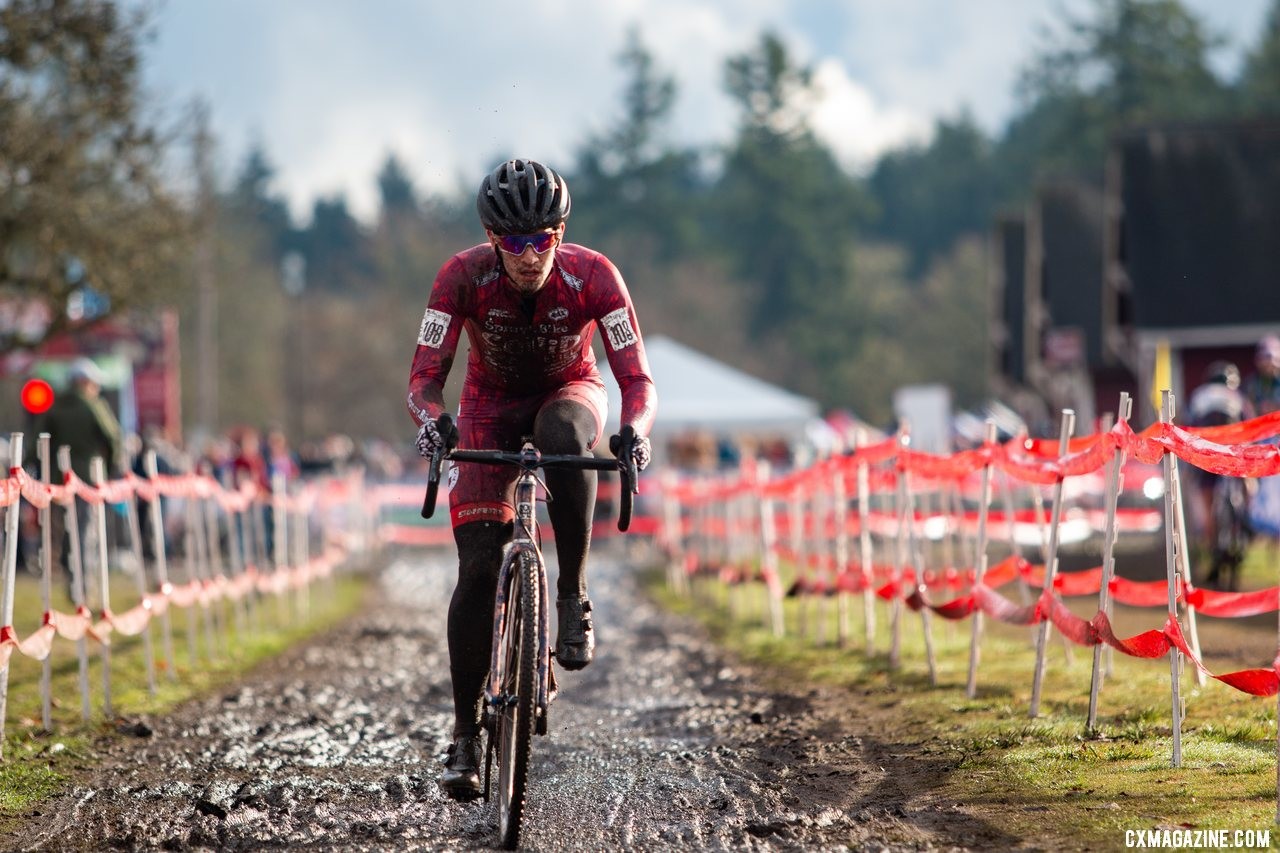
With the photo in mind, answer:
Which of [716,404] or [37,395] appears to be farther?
[716,404]

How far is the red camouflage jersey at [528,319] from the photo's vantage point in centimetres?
688

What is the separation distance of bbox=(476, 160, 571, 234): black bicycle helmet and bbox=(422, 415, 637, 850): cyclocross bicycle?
31.5 inches

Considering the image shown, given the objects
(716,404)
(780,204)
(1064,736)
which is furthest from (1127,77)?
(1064,736)

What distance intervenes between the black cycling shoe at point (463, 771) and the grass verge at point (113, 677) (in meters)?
1.69

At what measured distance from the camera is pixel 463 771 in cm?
652

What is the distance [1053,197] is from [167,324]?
1098 inches

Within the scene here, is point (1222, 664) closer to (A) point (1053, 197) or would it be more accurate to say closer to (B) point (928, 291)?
(A) point (1053, 197)

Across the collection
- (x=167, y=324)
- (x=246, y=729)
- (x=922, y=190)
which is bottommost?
(x=246, y=729)

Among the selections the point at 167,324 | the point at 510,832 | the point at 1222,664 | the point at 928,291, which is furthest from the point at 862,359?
the point at 510,832

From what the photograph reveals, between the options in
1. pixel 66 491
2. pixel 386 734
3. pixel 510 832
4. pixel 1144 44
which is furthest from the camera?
pixel 1144 44

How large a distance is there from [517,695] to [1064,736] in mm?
2935

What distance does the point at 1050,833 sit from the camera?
19.7 feet

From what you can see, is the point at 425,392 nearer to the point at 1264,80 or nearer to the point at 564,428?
the point at 564,428

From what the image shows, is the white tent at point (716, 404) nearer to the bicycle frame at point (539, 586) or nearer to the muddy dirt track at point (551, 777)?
the muddy dirt track at point (551, 777)
